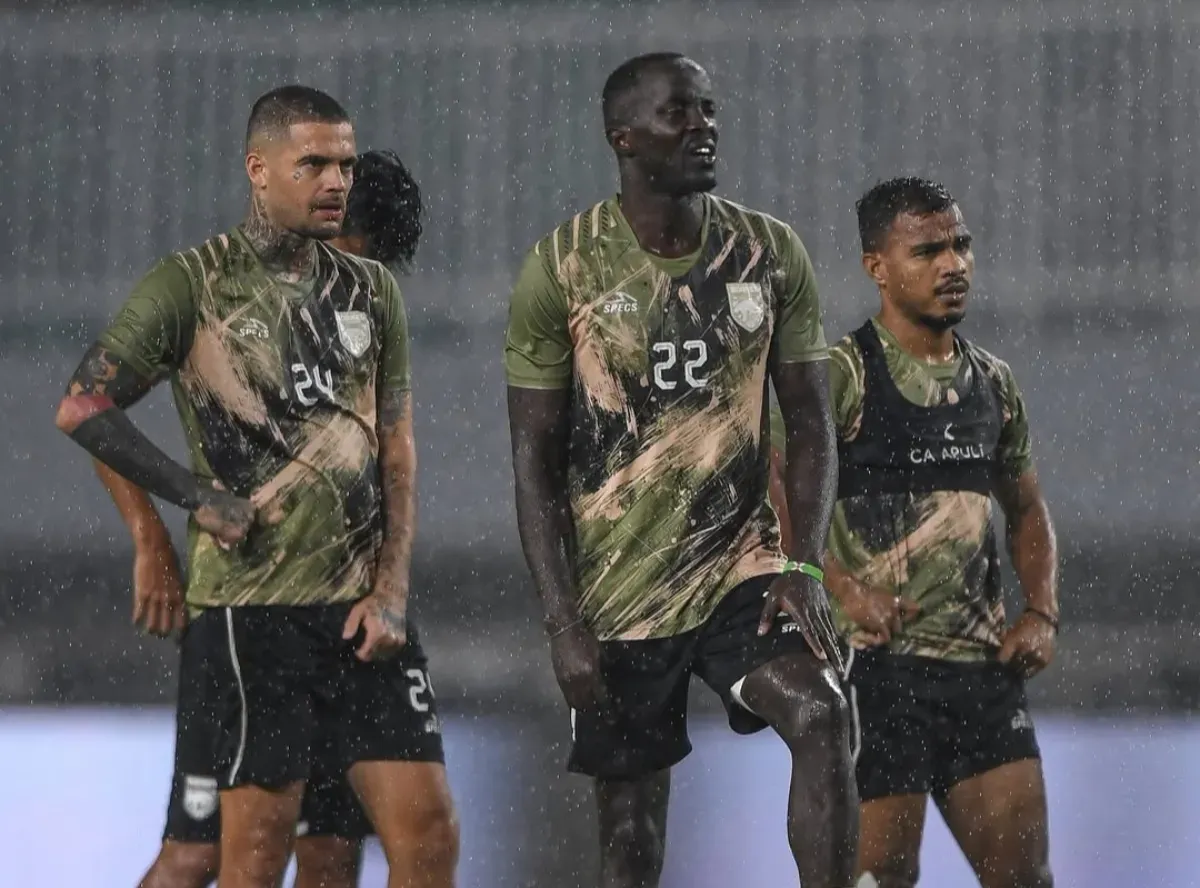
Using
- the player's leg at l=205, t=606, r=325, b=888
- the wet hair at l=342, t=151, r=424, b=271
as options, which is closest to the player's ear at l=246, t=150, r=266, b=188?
the wet hair at l=342, t=151, r=424, b=271

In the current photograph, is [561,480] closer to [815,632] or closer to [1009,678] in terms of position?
[815,632]

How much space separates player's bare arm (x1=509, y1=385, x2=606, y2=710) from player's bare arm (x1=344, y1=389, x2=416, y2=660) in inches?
15.7

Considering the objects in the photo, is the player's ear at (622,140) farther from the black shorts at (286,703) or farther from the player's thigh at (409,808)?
the player's thigh at (409,808)

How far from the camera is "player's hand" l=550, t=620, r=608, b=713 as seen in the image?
16.0 feet

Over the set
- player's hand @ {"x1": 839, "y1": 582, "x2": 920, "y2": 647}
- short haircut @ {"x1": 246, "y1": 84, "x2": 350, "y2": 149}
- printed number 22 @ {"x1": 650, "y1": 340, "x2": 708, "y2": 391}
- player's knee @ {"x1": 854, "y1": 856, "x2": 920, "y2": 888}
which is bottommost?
player's knee @ {"x1": 854, "y1": 856, "x2": 920, "y2": 888}

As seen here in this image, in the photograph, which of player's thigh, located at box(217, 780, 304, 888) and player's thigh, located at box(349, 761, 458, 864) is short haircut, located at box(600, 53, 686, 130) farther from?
player's thigh, located at box(217, 780, 304, 888)

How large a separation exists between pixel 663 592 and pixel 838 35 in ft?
33.0

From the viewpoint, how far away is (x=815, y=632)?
4.69m

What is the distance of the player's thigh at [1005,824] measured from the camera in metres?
5.46

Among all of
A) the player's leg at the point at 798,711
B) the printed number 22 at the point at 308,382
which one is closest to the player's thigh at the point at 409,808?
the player's leg at the point at 798,711

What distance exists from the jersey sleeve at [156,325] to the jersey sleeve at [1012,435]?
1.90m

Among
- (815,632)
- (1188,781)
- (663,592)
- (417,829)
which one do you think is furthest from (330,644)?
(1188,781)

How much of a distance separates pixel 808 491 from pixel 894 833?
1.11 m

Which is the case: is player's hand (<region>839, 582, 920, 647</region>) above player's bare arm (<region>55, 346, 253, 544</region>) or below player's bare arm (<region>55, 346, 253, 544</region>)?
below
